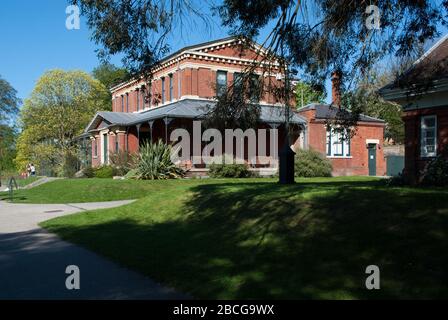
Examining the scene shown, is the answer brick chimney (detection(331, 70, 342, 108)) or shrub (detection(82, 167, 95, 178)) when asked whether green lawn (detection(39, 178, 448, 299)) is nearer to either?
brick chimney (detection(331, 70, 342, 108))

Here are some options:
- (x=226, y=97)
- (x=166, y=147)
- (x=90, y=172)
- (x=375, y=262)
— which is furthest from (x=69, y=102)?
(x=375, y=262)

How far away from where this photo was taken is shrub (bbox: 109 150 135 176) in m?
26.6

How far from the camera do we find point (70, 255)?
25.2ft

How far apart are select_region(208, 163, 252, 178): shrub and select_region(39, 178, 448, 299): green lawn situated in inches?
559

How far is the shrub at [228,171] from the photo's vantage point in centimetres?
2558

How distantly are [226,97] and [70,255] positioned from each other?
450cm

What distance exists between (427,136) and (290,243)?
35.7ft

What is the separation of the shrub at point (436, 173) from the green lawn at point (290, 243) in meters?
6.42

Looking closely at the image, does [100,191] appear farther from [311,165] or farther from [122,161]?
[311,165]

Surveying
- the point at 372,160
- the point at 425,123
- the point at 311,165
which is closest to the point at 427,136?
the point at 425,123

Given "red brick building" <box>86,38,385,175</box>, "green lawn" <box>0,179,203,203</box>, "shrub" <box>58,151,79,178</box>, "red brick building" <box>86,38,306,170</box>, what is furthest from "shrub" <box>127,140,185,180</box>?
"shrub" <box>58,151,79,178</box>

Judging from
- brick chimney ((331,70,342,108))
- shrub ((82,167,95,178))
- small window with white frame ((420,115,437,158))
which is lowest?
shrub ((82,167,95,178))

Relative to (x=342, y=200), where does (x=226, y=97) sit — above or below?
above
